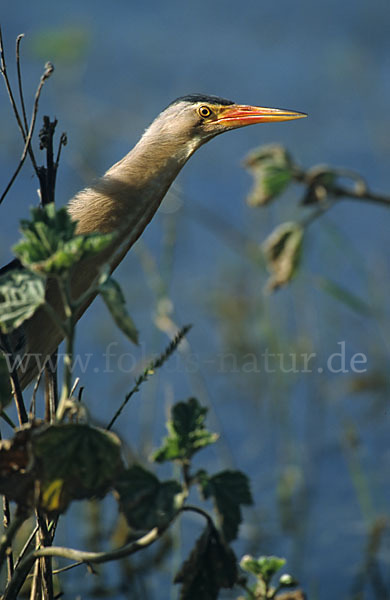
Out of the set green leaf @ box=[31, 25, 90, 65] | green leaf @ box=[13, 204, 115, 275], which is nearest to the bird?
green leaf @ box=[13, 204, 115, 275]

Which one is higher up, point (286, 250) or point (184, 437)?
point (286, 250)

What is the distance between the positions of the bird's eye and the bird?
52 millimetres

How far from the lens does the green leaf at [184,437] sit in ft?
3.26

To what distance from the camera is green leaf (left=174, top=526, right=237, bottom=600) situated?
101 centimetres

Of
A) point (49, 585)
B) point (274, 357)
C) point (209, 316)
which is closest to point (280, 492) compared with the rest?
point (274, 357)

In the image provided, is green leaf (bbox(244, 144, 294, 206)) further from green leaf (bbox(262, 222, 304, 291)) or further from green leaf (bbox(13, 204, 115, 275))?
green leaf (bbox(13, 204, 115, 275))

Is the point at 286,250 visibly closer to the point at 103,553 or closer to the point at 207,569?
the point at 207,569

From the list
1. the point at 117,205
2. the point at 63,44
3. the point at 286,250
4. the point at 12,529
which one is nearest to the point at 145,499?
the point at 12,529

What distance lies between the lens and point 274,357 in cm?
329

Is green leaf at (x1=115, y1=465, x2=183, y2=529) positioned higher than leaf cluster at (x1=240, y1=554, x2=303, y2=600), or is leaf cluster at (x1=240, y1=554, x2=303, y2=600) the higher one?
green leaf at (x1=115, y1=465, x2=183, y2=529)

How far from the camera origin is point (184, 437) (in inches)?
39.5

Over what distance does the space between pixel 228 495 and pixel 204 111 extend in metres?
1.10

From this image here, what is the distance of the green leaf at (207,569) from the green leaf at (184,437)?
9cm

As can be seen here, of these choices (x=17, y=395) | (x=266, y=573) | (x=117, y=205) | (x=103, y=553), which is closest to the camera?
(x=103, y=553)
